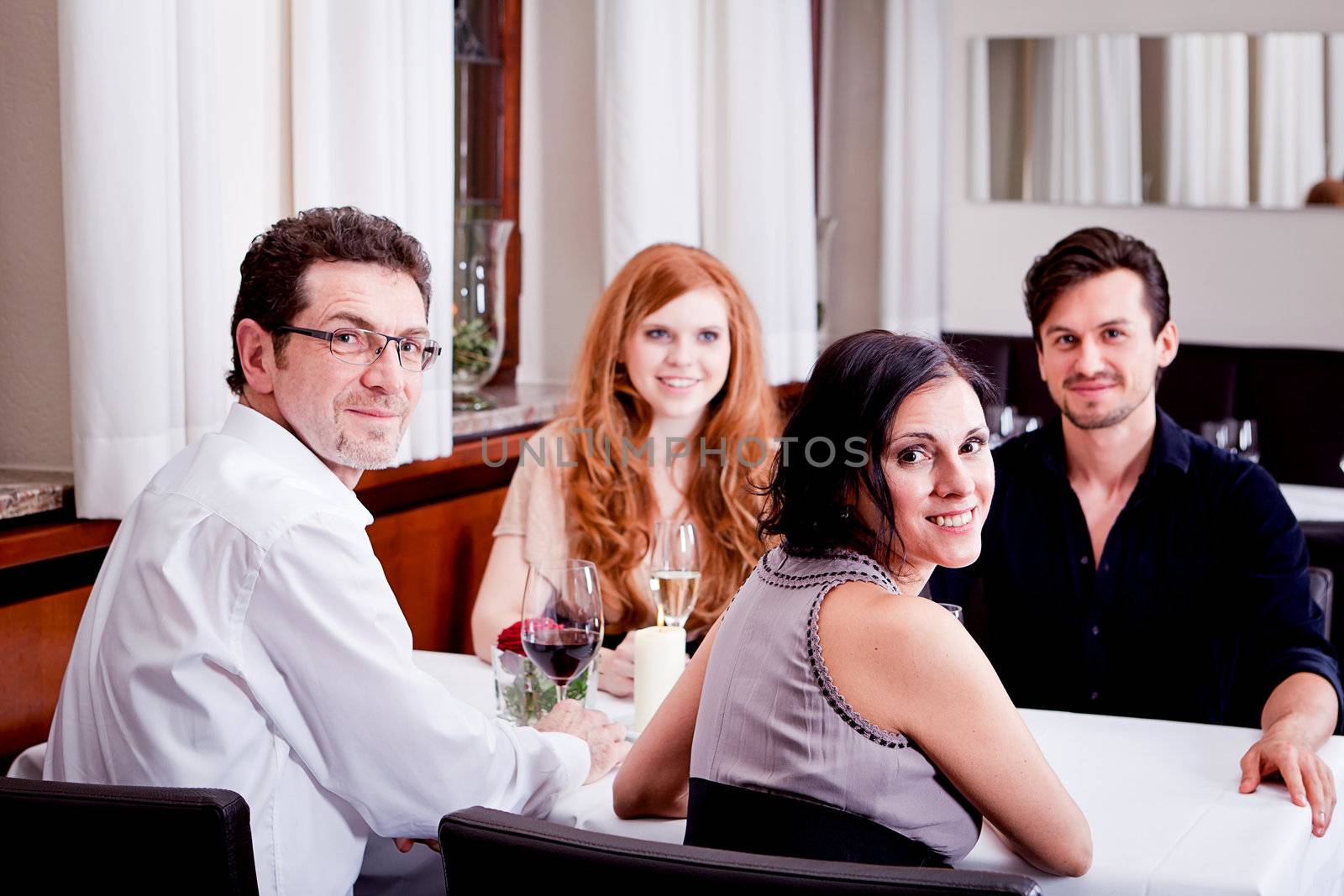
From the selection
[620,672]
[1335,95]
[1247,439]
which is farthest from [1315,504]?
[620,672]

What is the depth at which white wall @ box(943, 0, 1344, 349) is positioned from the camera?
16.7 ft

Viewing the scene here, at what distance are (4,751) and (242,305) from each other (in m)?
0.78

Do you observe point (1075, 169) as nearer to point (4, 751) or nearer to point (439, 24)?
point (439, 24)

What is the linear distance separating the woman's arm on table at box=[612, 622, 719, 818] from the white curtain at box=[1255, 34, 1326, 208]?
4.27 meters

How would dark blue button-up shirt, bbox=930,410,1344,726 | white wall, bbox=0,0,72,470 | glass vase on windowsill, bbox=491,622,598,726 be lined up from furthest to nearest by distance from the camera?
dark blue button-up shirt, bbox=930,410,1344,726 → white wall, bbox=0,0,72,470 → glass vase on windowsill, bbox=491,622,598,726

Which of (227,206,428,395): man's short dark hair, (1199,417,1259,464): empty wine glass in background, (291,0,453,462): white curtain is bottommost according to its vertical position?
(1199,417,1259,464): empty wine glass in background

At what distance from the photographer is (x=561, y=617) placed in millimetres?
1726

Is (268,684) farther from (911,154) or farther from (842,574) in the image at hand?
(911,154)

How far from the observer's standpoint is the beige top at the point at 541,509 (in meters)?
2.52

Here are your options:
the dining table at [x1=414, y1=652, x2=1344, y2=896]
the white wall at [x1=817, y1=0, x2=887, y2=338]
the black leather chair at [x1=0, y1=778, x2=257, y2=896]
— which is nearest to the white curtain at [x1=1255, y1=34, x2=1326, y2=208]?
the white wall at [x1=817, y1=0, x2=887, y2=338]

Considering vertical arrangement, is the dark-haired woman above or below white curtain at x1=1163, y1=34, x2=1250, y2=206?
below

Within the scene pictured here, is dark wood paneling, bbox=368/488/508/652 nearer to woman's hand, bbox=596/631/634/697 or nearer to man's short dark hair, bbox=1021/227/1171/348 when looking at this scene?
woman's hand, bbox=596/631/634/697

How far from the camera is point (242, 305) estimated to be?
168 cm

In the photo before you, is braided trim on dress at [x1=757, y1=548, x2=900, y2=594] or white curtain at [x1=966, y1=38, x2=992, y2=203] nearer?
braided trim on dress at [x1=757, y1=548, x2=900, y2=594]
